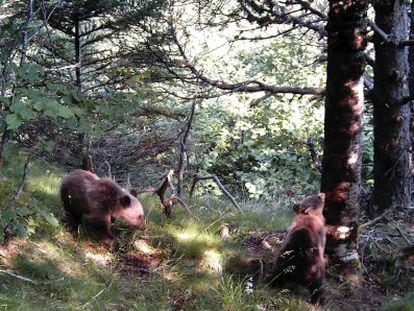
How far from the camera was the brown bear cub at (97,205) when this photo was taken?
219 inches

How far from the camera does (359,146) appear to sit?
225 inches

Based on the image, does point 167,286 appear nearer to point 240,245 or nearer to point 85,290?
point 85,290

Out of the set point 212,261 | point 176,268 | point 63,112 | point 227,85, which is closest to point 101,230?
point 176,268

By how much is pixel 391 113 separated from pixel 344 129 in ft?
7.28

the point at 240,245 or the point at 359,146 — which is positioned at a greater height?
the point at 359,146

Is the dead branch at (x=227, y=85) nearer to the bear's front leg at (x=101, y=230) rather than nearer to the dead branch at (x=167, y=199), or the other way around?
the dead branch at (x=167, y=199)

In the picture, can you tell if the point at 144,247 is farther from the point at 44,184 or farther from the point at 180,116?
the point at 180,116

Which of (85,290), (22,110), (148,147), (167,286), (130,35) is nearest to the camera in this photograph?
(22,110)

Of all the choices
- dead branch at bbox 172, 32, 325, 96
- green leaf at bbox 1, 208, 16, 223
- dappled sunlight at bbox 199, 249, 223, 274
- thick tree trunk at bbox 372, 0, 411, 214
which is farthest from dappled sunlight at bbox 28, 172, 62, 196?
thick tree trunk at bbox 372, 0, 411, 214

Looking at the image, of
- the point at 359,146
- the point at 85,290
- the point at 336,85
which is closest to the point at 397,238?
the point at 359,146

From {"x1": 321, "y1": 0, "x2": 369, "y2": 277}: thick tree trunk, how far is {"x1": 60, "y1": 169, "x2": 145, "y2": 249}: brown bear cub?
2.12 metres

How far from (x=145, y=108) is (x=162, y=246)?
3494 millimetres

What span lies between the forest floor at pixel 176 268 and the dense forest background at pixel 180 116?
3cm

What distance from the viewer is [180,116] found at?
9906mm
